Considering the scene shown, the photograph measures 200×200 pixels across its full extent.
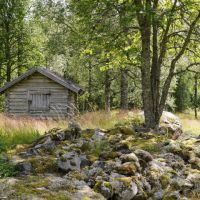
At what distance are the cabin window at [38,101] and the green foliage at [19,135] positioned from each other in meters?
11.8

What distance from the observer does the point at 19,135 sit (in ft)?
30.9

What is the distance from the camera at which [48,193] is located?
14.8 feet

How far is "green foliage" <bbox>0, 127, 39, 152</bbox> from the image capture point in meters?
8.90

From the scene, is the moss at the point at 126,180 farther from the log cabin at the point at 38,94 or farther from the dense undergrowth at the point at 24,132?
the log cabin at the point at 38,94

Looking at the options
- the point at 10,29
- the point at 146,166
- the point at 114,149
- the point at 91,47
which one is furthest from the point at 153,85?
the point at 10,29

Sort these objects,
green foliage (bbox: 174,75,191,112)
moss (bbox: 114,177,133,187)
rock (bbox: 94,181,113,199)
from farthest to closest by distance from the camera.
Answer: green foliage (bbox: 174,75,191,112), moss (bbox: 114,177,133,187), rock (bbox: 94,181,113,199)

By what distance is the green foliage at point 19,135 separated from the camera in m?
8.90

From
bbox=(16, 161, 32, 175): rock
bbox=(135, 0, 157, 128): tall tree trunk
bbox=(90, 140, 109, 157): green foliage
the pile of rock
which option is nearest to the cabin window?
bbox=(135, 0, 157, 128): tall tree trunk

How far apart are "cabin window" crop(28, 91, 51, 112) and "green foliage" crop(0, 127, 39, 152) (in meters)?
11.8

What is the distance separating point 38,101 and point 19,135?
12901 millimetres

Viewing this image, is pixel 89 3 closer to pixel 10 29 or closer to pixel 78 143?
pixel 78 143

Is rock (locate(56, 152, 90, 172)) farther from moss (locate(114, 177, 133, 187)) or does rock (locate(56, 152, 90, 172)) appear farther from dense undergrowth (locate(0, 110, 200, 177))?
moss (locate(114, 177, 133, 187))

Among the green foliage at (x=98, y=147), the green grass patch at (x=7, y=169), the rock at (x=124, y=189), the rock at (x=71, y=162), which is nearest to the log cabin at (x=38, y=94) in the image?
the green foliage at (x=98, y=147)

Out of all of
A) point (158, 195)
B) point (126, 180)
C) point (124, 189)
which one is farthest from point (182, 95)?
point (124, 189)
